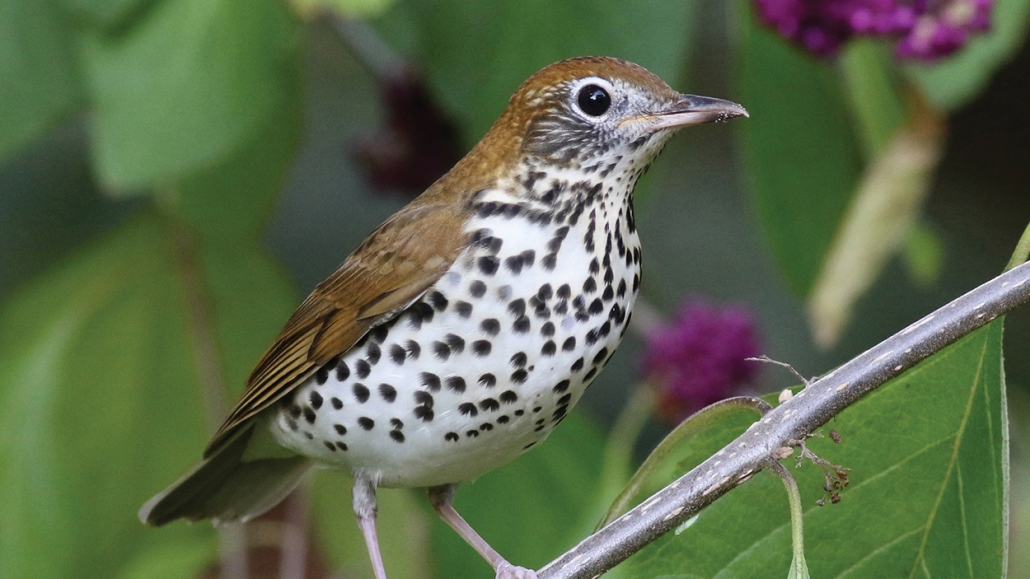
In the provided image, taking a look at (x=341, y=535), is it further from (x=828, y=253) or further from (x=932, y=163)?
(x=932, y=163)

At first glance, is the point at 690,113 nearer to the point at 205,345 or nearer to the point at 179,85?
the point at 179,85

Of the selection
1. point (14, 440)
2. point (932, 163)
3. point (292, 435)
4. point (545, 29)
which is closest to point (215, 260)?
point (14, 440)

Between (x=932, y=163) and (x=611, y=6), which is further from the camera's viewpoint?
(x=932, y=163)

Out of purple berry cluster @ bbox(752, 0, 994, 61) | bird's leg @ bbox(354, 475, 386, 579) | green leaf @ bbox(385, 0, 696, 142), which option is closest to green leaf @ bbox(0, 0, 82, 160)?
green leaf @ bbox(385, 0, 696, 142)

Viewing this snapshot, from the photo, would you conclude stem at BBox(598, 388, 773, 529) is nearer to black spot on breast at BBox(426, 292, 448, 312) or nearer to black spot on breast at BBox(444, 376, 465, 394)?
black spot on breast at BBox(444, 376, 465, 394)

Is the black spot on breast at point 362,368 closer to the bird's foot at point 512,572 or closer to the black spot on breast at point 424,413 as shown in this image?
the black spot on breast at point 424,413

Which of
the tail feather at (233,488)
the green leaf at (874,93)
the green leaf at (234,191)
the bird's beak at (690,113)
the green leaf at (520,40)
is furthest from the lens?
the green leaf at (874,93)

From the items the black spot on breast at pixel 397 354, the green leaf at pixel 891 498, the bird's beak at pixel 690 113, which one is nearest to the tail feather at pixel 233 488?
the black spot on breast at pixel 397 354

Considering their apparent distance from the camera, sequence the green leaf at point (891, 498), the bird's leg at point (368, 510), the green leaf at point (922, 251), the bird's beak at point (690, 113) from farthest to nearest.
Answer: the green leaf at point (922, 251), the bird's leg at point (368, 510), the bird's beak at point (690, 113), the green leaf at point (891, 498)
